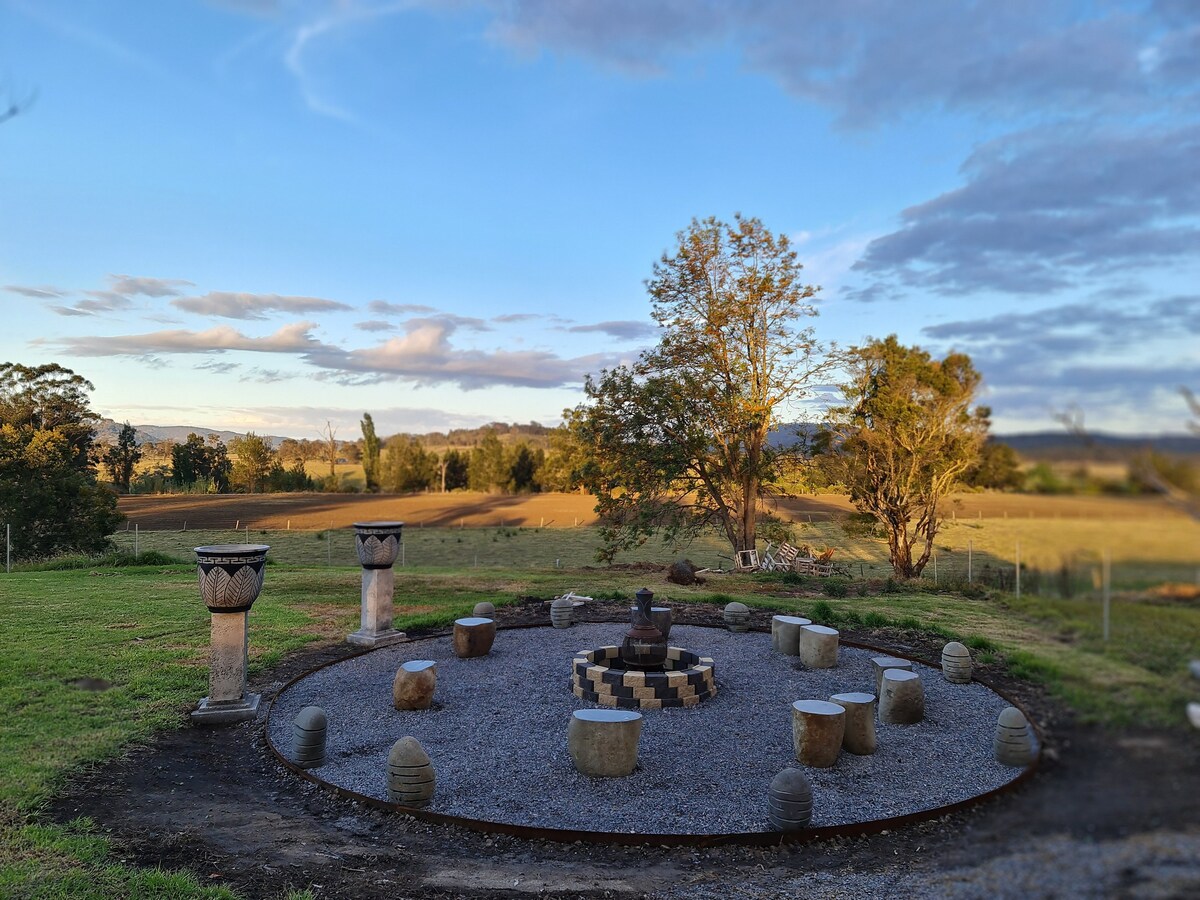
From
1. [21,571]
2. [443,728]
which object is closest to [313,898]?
[443,728]

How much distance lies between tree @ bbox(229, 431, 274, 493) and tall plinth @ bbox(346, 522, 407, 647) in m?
40.6

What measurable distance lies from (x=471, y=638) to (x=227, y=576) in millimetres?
3996

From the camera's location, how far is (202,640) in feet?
42.1

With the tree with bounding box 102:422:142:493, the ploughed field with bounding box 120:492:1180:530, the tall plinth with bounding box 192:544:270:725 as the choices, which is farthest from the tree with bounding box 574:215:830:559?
the tree with bounding box 102:422:142:493

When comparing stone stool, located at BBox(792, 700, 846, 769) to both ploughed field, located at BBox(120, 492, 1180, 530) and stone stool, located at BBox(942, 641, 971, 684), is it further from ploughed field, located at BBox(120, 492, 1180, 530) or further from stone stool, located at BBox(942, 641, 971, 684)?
ploughed field, located at BBox(120, 492, 1180, 530)

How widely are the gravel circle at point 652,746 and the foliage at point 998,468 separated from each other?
4817mm

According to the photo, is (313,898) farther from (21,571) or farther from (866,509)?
(21,571)

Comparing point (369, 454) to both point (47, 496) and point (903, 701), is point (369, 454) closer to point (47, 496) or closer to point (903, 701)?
point (47, 496)

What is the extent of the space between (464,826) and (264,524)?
3877cm

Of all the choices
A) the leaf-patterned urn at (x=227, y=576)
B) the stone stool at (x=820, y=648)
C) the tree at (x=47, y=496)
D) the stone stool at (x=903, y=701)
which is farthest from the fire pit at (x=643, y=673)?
the tree at (x=47, y=496)

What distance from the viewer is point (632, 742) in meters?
7.15

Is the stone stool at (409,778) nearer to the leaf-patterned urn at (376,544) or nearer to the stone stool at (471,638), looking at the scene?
the stone stool at (471,638)

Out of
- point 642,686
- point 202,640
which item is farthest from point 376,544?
point 642,686

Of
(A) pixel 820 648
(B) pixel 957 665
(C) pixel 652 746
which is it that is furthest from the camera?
(A) pixel 820 648
